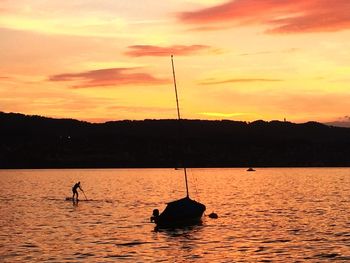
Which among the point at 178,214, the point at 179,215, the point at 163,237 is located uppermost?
the point at 178,214

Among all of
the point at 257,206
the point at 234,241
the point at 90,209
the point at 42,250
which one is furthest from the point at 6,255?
the point at 257,206

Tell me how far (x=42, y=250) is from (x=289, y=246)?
20.4 metres

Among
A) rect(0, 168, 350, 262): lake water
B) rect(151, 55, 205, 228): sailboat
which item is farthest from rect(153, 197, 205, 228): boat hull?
rect(0, 168, 350, 262): lake water

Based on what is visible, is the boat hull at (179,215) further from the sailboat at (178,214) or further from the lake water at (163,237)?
the lake water at (163,237)

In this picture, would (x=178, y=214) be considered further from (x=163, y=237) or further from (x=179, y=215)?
(x=163, y=237)

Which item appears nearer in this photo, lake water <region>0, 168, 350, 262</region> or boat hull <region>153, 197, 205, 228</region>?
lake water <region>0, 168, 350, 262</region>

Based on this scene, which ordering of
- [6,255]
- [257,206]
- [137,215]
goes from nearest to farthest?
[6,255], [137,215], [257,206]

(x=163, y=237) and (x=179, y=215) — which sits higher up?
(x=179, y=215)

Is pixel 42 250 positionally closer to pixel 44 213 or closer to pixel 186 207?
pixel 186 207

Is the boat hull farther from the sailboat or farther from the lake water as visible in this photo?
the lake water

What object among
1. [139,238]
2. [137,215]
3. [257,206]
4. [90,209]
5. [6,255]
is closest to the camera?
[6,255]

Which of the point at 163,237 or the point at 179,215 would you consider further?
the point at 179,215

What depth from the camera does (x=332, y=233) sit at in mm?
60062

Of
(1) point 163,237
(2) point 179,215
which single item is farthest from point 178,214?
(1) point 163,237
